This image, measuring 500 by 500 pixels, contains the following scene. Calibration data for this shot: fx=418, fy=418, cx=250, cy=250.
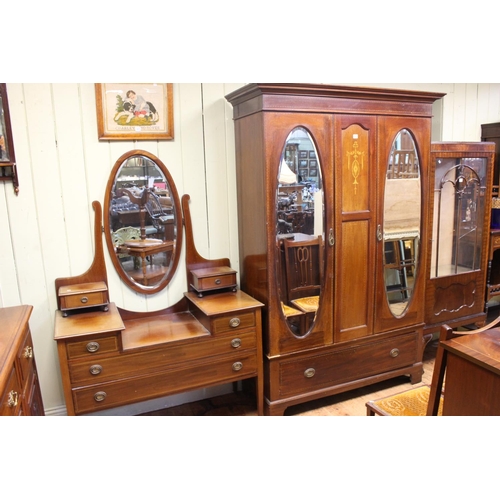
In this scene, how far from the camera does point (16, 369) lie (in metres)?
1.45

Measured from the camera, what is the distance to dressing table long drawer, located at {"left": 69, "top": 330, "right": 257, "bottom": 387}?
194 cm

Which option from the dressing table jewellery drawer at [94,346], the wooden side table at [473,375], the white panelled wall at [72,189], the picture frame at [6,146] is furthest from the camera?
the white panelled wall at [72,189]

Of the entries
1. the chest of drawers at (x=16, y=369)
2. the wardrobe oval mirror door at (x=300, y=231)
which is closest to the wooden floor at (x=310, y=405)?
the wardrobe oval mirror door at (x=300, y=231)

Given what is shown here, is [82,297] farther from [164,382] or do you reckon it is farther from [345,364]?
[345,364]

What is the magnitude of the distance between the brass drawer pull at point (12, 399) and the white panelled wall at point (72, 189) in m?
0.93

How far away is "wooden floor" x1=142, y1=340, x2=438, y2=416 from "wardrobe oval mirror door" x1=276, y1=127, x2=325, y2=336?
0.52 m

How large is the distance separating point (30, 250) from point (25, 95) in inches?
30.5

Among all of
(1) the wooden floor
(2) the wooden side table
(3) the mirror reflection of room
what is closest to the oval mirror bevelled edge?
(3) the mirror reflection of room

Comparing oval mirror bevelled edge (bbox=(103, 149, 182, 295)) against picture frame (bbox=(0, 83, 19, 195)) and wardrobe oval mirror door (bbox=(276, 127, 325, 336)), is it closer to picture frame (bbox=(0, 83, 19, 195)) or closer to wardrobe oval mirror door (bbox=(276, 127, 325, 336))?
picture frame (bbox=(0, 83, 19, 195))

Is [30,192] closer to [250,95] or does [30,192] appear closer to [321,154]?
[250,95]

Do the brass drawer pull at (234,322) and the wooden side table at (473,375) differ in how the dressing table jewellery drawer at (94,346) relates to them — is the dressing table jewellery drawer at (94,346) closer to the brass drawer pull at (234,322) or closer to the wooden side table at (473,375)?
the brass drawer pull at (234,322)

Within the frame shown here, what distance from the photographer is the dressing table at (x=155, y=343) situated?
1932 mm

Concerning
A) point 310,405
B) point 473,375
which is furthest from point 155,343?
point 473,375

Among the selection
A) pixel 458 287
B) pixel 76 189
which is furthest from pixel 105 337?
pixel 458 287
